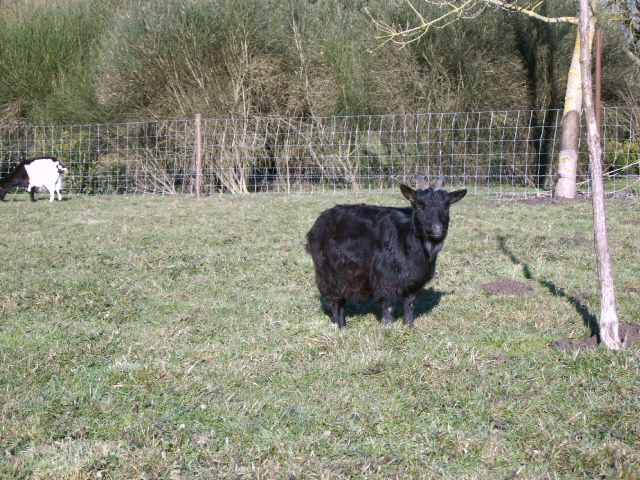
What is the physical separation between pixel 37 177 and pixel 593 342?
13.7 metres

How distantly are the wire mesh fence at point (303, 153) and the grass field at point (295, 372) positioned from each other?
7.16m

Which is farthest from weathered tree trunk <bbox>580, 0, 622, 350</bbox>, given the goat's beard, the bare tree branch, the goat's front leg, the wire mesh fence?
the wire mesh fence

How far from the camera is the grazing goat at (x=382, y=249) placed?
5945 mm

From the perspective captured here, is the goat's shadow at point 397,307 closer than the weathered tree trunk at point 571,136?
Yes

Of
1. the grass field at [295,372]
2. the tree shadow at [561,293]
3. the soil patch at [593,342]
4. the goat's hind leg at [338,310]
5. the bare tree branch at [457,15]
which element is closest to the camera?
the grass field at [295,372]

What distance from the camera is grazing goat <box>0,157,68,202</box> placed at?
15758 millimetres

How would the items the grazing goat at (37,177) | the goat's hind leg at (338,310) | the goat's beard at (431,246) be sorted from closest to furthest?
the goat's beard at (431,246), the goat's hind leg at (338,310), the grazing goat at (37,177)

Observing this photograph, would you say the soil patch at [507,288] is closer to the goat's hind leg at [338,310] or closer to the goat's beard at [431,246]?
the goat's beard at [431,246]

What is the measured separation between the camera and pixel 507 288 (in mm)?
7121

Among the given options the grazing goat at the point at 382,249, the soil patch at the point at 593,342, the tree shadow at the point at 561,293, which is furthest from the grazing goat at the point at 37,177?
the soil patch at the point at 593,342

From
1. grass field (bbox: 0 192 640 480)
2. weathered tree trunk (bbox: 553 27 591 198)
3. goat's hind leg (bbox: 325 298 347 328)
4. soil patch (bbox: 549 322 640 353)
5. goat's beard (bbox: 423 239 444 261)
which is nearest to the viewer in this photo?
grass field (bbox: 0 192 640 480)

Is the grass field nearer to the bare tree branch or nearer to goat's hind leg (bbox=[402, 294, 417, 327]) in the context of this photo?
goat's hind leg (bbox=[402, 294, 417, 327])

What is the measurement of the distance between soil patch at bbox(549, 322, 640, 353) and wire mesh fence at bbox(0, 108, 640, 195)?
31.6 ft

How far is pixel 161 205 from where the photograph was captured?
13.5 meters
